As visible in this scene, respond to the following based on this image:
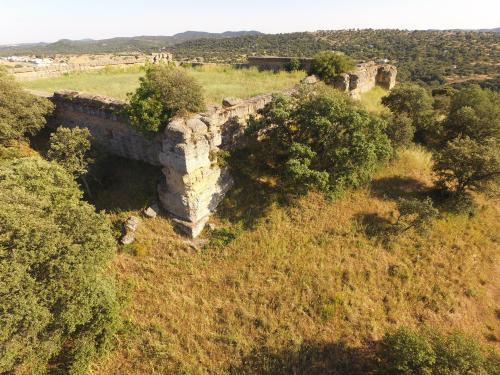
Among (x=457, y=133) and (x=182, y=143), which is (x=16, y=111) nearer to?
(x=182, y=143)

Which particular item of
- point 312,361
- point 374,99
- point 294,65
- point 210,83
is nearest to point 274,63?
point 294,65

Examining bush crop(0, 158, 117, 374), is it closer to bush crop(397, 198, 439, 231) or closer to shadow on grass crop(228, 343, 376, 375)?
shadow on grass crop(228, 343, 376, 375)

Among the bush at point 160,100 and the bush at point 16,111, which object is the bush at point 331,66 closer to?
the bush at point 160,100

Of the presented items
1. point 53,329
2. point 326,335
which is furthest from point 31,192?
point 326,335

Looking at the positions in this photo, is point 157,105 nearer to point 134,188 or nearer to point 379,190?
point 134,188

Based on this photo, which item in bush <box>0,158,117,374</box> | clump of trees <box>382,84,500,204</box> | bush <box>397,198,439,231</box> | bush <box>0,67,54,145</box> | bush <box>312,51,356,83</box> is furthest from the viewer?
bush <box>312,51,356,83</box>

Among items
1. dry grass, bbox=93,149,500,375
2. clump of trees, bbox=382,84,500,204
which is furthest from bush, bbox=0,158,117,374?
clump of trees, bbox=382,84,500,204
